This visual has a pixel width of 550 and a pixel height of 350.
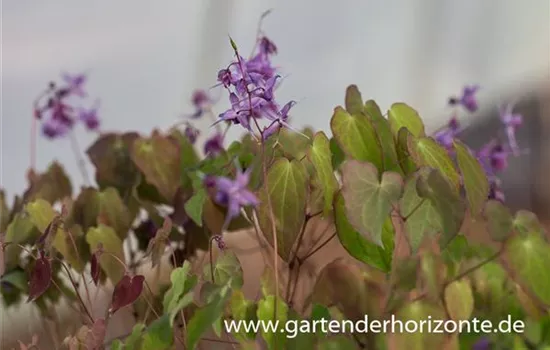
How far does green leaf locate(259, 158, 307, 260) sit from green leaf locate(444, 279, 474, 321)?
5.5 inches

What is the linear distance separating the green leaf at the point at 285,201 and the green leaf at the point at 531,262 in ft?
0.56

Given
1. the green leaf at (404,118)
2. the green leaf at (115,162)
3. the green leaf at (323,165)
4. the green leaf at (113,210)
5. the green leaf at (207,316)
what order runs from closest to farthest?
the green leaf at (207,316) → the green leaf at (323,165) → the green leaf at (404,118) → the green leaf at (113,210) → the green leaf at (115,162)

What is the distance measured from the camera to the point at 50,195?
834 mm

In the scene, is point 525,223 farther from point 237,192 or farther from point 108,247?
point 108,247

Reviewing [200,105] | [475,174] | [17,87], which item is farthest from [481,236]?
[17,87]

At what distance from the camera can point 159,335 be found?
1.48 feet

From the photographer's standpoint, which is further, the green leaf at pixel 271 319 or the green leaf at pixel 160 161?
the green leaf at pixel 160 161

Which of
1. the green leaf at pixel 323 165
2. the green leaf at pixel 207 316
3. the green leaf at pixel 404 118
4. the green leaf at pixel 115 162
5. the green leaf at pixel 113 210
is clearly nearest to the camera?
the green leaf at pixel 207 316

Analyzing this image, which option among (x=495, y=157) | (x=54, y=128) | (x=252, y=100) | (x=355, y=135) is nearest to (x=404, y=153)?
(x=355, y=135)

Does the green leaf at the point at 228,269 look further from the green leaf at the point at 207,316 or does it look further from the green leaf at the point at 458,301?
the green leaf at the point at 458,301

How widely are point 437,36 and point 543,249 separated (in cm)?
157

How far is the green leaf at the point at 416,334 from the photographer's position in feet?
1.73

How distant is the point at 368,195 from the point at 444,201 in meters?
0.05

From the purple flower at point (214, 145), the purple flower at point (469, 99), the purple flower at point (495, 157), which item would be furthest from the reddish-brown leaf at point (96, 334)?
the purple flower at point (469, 99)
